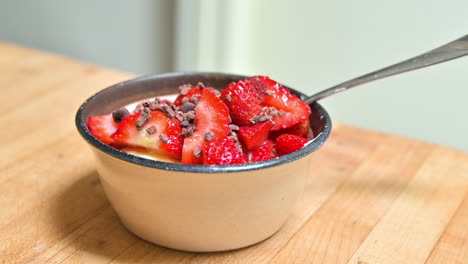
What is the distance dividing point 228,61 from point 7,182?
1083mm

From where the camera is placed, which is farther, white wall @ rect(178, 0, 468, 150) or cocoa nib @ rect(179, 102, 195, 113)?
white wall @ rect(178, 0, 468, 150)

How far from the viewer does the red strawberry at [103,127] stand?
0.86m

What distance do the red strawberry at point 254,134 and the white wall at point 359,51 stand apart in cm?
99

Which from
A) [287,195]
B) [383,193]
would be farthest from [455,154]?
[287,195]

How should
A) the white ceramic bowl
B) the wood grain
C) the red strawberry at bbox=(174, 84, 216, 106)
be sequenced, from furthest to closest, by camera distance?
the red strawberry at bbox=(174, 84, 216, 106)
the wood grain
the white ceramic bowl

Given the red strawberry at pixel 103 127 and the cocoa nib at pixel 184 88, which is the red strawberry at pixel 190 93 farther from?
the red strawberry at pixel 103 127

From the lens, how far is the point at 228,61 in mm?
1960

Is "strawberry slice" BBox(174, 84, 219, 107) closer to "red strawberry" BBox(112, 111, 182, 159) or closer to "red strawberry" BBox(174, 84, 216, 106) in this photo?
"red strawberry" BBox(174, 84, 216, 106)

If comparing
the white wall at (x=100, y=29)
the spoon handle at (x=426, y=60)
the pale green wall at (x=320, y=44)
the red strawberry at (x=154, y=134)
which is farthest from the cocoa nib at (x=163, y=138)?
the white wall at (x=100, y=29)

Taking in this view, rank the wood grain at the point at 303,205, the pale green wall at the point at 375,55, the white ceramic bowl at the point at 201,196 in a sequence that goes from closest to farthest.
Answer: the white ceramic bowl at the point at 201,196
the wood grain at the point at 303,205
the pale green wall at the point at 375,55

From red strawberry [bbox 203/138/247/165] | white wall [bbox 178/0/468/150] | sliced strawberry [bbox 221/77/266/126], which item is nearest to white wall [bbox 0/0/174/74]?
white wall [bbox 178/0/468/150]

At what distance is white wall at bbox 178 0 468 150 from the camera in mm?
1656

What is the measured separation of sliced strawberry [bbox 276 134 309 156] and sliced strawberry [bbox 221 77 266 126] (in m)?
0.06

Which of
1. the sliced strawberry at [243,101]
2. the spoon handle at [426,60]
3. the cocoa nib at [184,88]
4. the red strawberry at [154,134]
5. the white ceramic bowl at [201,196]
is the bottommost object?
the white ceramic bowl at [201,196]
